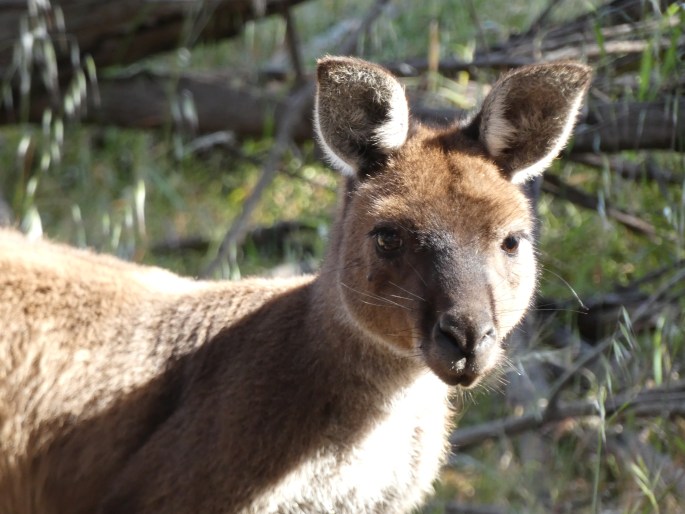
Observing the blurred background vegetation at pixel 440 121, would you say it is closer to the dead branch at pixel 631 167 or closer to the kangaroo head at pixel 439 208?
the dead branch at pixel 631 167

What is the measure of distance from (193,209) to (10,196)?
3.75 feet

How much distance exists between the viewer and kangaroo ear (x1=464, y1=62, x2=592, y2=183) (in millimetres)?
3203

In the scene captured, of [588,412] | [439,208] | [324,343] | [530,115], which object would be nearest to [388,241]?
[439,208]

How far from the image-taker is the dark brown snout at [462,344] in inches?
112

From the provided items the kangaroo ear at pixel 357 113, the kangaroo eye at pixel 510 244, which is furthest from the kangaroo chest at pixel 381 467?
the kangaroo ear at pixel 357 113

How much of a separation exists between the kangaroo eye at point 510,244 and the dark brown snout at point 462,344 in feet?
1.02

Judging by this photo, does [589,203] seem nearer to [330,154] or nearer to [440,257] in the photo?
[330,154]

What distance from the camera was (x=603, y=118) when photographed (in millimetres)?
4770

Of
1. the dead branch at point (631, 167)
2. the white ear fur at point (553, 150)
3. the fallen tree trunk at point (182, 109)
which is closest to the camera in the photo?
the white ear fur at point (553, 150)

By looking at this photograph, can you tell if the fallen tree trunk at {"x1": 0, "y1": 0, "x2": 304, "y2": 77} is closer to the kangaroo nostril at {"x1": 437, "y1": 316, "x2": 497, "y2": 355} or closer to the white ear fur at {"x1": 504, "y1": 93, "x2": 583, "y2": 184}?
the white ear fur at {"x1": 504, "y1": 93, "x2": 583, "y2": 184}

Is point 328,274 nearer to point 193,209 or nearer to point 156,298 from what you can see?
point 156,298

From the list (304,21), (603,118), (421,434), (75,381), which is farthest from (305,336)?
(304,21)

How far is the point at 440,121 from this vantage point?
13.6ft

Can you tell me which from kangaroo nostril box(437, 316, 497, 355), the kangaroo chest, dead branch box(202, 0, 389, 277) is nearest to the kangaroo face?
kangaroo nostril box(437, 316, 497, 355)
